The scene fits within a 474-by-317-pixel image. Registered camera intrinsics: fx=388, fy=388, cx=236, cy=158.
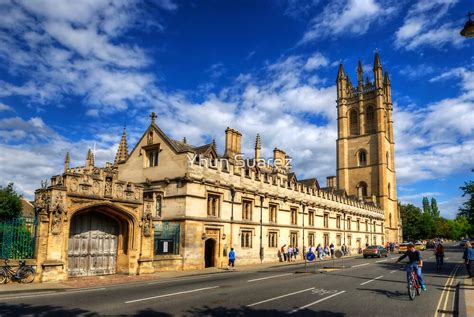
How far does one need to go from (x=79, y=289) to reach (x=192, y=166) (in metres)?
12.9

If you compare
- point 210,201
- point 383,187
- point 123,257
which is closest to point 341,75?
point 383,187

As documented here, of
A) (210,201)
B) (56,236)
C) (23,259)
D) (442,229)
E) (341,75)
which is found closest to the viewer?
(23,259)

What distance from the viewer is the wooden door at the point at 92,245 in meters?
20.0

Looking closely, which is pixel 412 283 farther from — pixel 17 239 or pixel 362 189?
pixel 362 189

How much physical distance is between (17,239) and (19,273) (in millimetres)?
1984

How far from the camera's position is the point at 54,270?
17.8 m

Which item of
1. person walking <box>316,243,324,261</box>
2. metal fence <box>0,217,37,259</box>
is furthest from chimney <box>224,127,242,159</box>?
metal fence <box>0,217,37,259</box>

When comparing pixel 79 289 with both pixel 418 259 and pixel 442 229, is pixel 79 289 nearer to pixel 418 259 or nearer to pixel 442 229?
pixel 418 259

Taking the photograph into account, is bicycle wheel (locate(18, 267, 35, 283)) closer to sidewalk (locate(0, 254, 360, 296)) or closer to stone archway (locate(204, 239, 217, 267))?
sidewalk (locate(0, 254, 360, 296))

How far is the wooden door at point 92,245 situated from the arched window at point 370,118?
66094mm

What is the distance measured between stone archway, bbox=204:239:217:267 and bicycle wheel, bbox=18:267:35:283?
1378 centimetres

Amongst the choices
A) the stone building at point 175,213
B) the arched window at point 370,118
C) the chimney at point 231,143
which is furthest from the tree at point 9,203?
the arched window at point 370,118

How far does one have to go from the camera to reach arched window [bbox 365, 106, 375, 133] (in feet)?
256

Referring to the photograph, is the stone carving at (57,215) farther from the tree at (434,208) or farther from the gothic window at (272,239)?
the tree at (434,208)
